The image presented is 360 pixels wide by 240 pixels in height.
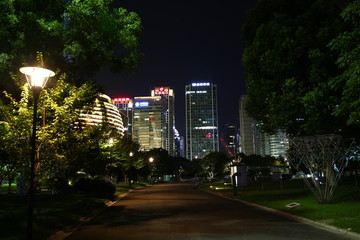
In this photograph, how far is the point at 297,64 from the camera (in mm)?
19969

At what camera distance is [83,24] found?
1819 cm

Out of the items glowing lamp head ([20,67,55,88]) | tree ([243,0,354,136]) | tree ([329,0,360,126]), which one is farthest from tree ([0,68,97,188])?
tree ([243,0,354,136])

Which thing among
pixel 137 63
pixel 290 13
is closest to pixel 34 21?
pixel 137 63

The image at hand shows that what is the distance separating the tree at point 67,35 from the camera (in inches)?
672

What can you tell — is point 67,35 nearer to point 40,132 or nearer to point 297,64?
point 40,132

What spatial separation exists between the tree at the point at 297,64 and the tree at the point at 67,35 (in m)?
7.32

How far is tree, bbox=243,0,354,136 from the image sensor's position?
18453mm

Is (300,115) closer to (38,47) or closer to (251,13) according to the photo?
(251,13)

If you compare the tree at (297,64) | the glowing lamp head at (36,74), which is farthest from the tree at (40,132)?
the tree at (297,64)

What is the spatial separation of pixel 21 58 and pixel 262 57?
42.3 ft

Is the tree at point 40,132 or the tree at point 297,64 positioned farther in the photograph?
the tree at point 297,64

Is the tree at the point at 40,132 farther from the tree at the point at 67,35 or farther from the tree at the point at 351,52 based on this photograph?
the tree at the point at 351,52

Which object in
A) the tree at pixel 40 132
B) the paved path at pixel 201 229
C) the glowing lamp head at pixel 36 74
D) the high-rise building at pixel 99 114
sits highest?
the high-rise building at pixel 99 114

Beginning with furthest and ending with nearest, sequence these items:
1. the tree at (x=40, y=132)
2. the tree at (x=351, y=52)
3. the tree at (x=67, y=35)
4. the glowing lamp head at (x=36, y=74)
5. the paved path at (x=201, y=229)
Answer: the tree at (x=67, y=35) < the tree at (x=40, y=132) < the paved path at (x=201, y=229) < the tree at (x=351, y=52) < the glowing lamp head at (x=36, y=74)
